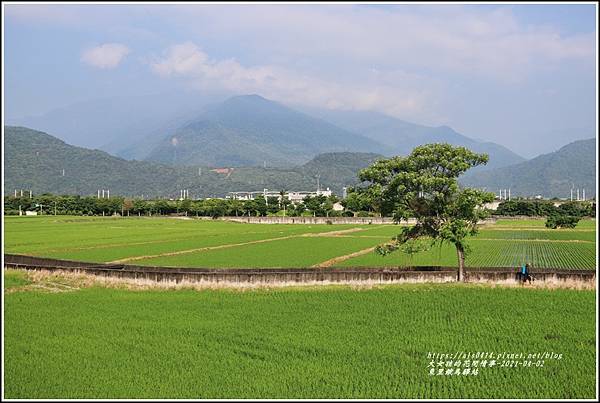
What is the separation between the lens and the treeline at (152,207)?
113750 mm

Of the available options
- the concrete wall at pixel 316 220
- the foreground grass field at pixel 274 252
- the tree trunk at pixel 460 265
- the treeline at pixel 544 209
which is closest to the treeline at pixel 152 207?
the concrete wall at pixel 316 220

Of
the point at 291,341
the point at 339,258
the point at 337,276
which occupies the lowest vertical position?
the point at 291,341

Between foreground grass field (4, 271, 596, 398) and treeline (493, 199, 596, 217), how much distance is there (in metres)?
93.9

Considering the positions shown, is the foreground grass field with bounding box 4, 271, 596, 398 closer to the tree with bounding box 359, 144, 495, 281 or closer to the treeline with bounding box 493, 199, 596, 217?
the tree with bounding box 359, 144, 495, 281

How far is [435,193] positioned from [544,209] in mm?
97734

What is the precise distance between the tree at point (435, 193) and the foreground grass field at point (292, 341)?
377cm

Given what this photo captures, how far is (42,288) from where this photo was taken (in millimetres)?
23578

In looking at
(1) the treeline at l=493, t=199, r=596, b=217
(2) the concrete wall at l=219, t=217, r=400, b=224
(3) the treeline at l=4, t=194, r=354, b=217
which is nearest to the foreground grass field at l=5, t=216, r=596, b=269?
(2) the concrete wall at l=219, t=217, r=400, b=224

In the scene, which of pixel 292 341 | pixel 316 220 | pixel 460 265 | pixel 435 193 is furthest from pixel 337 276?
pixel 316 220

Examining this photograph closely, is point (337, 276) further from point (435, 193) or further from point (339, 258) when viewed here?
point (339, 258)

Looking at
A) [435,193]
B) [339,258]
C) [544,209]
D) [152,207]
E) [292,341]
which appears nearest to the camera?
[292,341]

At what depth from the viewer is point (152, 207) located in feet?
397

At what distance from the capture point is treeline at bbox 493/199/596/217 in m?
108

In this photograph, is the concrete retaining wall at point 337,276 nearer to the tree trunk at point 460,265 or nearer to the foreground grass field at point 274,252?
the tree trunk at point 460,265
